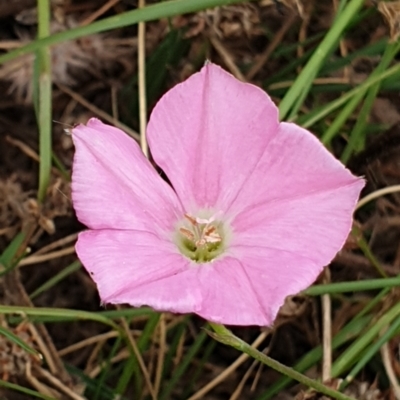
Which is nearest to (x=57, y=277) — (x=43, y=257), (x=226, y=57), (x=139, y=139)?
(x=43, y=257)

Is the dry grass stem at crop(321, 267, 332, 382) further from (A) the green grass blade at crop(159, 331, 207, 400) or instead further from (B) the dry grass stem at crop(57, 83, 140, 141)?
(B) the dry grass stem at crop(57, 83, 140, 141)

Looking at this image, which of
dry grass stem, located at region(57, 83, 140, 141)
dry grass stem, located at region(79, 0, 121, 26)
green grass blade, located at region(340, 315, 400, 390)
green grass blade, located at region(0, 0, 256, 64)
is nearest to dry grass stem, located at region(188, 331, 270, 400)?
green grass blade, located at region(340, 315, 400, 390)

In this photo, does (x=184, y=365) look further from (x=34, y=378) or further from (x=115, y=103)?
(x=115, y=103)

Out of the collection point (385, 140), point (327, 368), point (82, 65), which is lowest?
point (327, 368)

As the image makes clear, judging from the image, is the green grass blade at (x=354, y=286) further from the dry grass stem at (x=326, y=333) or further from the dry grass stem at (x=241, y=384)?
the dry grass stem at (x=241, y=384)

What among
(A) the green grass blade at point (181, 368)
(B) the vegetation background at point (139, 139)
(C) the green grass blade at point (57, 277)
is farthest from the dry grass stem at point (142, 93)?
(A) the green grass blade at point (181, 368)

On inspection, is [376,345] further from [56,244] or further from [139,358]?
[56,244]

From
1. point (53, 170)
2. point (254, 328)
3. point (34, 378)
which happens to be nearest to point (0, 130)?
point (53, 170)
